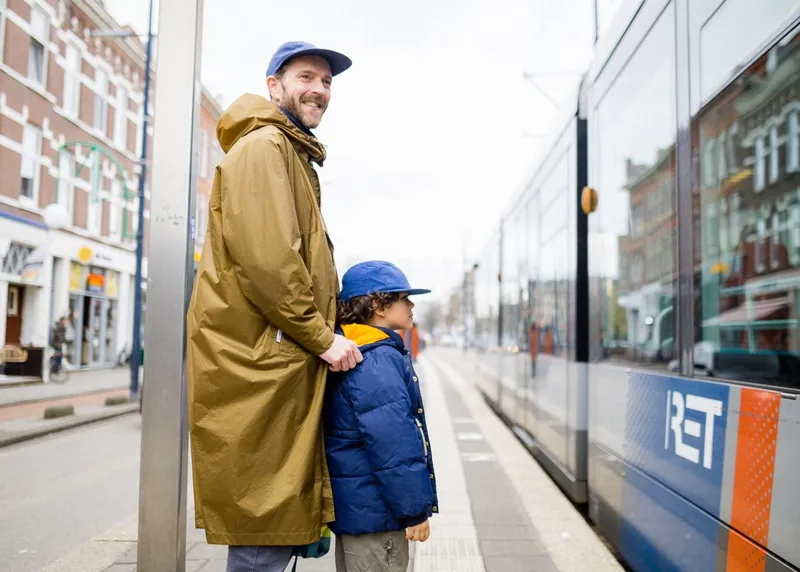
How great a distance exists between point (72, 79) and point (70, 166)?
416cm

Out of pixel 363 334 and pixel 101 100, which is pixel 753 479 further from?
pixel 101 100

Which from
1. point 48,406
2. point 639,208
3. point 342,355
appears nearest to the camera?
point 342,355

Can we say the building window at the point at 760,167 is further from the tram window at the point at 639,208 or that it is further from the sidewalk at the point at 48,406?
the sidewalk at the point at 48,406

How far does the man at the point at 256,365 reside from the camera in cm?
201

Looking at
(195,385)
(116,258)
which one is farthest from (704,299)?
(116,258)

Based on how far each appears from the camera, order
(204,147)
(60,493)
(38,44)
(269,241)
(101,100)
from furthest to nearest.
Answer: (101,100) < (60,493) < (38,44) < (204,147) < (269,241)

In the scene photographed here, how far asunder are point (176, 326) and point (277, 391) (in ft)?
1.71

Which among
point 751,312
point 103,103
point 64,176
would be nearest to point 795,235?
point 751,312

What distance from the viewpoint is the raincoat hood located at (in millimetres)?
2199

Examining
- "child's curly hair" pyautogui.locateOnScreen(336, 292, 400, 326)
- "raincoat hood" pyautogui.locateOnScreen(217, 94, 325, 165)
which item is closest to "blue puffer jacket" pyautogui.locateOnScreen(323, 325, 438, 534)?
"child's curly hair" pyautogui.locateOnScreen(336, 292, 400, 326)

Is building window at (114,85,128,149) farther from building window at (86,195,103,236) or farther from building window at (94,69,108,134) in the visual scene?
building window at (86,195,103,236)

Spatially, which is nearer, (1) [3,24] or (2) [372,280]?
(2) [372,280]

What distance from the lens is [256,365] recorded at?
2035 mm

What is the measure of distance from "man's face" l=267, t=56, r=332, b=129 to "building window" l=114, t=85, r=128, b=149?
59.3ft
